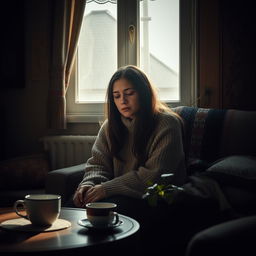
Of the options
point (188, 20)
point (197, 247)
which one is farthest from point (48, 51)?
point (197, 247)

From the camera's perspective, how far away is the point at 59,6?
3.18m

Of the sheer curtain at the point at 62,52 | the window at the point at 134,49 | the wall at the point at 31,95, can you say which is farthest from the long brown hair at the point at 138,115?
the wall at the point at 31,95

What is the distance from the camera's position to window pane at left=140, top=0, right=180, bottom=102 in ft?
9.88

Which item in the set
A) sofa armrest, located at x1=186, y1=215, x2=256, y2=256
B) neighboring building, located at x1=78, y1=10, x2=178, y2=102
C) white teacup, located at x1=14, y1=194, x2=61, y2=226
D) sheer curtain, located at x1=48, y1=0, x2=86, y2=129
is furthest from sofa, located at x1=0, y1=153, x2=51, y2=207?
sofa armrest, located at x1=186, y1=215, x2=256, y2=256

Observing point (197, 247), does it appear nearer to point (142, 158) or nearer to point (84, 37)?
point (142, 158)

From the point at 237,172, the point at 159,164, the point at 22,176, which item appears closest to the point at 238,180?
the point at 237,172

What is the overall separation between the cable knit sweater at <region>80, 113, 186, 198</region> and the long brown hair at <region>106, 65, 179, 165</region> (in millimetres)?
32

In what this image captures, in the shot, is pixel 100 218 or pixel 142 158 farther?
pixel 142 158

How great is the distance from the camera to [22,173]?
2.77 meters

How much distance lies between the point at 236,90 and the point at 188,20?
0.60 meters

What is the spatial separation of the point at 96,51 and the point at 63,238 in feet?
7.06

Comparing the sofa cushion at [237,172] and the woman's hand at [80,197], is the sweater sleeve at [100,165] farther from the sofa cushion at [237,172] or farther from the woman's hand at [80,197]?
Answer: the sofa cushion at [237,172]

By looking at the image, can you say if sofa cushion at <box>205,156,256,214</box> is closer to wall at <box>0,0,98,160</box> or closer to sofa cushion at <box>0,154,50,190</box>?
sofa cushion at <box>0,154,50,190</box>

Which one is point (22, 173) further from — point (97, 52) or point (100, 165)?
point (97, 52)
